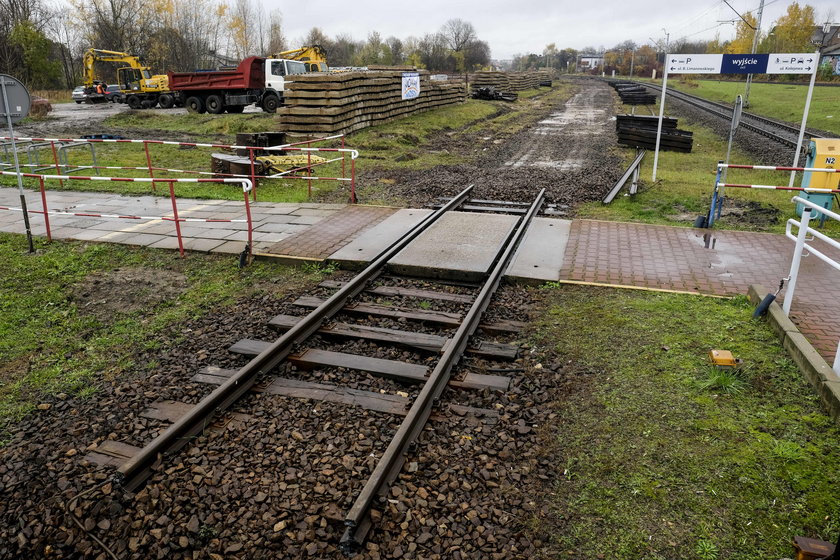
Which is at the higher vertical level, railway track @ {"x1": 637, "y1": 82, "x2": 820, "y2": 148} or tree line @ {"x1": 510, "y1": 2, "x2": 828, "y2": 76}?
tree line @ {"x1": 510, "y1": 2, "x2": 828, "y2": 76}

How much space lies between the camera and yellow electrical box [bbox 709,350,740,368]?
201 inches

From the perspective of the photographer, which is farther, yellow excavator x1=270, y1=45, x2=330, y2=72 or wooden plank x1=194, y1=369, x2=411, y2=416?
yellow excavator x1=270, y1=45, x2=330, y2=72

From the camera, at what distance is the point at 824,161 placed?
33.7ft

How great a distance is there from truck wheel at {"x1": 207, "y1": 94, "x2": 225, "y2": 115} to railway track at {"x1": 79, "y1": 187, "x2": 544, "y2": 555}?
2557 centimetres

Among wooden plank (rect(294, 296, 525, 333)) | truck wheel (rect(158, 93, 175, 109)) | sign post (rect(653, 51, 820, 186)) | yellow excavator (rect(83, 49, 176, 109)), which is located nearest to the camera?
wooden plank (rect(294, 296, 525, 333))

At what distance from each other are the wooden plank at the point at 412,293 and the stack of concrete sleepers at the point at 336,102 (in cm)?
1369

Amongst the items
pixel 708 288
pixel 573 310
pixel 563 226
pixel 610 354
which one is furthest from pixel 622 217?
pixel 610 354

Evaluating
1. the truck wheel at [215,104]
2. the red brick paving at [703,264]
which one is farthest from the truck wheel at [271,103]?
the red brick paving at [703,264]

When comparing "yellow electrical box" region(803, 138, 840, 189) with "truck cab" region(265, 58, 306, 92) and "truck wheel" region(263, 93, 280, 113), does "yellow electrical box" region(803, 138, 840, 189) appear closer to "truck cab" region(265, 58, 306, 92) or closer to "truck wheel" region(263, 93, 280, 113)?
"truck wheel" region(263, 93, 280, 113)

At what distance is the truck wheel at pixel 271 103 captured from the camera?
27828 mm

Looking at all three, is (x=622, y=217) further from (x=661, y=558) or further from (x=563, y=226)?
(x=661, y=558)

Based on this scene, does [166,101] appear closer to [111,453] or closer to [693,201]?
[693,201]

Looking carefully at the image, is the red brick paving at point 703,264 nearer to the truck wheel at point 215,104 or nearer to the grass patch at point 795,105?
the grass patch at point 795,105

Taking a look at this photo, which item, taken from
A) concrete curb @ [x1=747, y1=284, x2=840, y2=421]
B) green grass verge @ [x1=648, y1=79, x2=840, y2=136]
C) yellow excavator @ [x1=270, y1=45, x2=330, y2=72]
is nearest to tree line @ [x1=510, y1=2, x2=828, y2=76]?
green grass verge @ [x1=648, y1=79, x2=840, y2=136]
